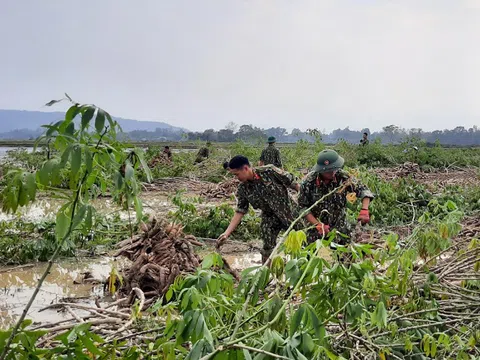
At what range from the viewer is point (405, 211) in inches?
349

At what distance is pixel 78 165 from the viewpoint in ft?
4.38

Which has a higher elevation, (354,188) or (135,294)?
(354,188)

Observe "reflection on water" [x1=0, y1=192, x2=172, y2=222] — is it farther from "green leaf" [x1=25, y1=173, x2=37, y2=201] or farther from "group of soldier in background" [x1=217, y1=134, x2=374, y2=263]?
"green leaf" [x1=25, y1=173, x2=37, y2=201]

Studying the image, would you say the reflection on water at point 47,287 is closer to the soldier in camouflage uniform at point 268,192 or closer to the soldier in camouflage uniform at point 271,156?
the soldier in camouflage uniform at point 268,192

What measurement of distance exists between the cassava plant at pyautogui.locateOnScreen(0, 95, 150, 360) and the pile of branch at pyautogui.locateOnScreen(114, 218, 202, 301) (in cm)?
288

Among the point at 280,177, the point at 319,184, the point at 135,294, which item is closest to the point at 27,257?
the point at 135,294

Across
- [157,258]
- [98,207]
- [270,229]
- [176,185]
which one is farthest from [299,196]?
[176,185]

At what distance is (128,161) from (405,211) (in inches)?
321

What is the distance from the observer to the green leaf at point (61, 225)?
59.9 inches

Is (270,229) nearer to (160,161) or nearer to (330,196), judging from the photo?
(330,196)

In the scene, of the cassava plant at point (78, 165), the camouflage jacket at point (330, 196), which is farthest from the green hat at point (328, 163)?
the cassava plant at point (78, 165)

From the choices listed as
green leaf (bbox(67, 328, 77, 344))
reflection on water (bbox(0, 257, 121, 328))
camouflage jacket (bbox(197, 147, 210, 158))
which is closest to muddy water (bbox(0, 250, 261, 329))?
reflection on water (bbox(0, 257, 121, 328))

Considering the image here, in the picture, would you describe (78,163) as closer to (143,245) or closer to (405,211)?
(143,245)

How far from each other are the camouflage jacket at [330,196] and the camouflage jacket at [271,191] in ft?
1.18
